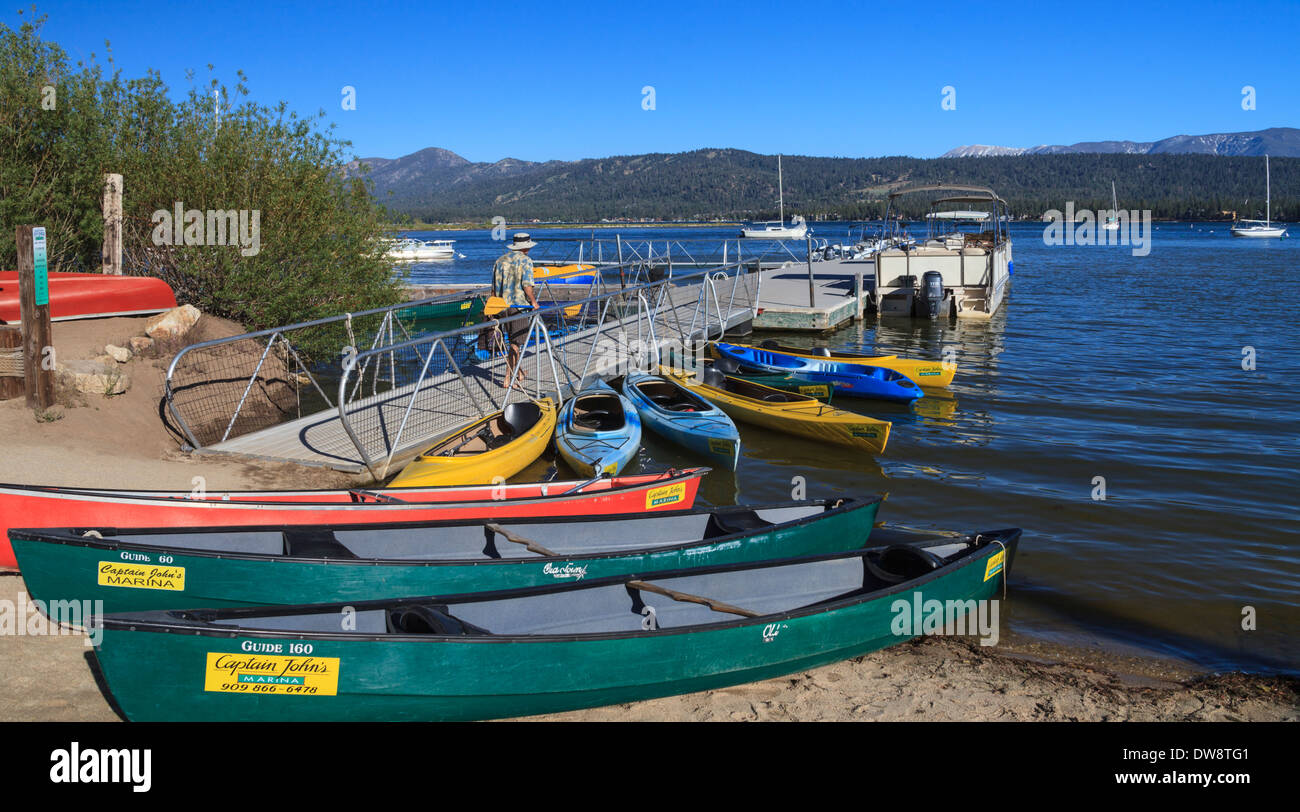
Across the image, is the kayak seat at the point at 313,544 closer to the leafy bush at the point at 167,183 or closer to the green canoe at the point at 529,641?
the green canoe at the point at 529,641

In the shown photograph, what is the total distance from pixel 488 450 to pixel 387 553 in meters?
3.65

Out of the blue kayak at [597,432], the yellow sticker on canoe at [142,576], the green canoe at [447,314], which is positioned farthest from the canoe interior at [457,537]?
the green canoe at [447,314]

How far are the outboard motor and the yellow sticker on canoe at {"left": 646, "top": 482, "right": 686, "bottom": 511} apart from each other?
20.4 m

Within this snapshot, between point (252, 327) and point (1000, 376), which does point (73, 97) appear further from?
point (1000, 376)

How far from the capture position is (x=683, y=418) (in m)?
13.4

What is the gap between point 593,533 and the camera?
8078mm

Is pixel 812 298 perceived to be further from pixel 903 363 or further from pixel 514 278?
pixel 514 278

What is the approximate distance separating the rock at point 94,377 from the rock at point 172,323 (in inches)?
55.2

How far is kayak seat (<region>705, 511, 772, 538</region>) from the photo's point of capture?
8.24 metres

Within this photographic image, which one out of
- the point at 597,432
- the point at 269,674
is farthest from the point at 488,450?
the point at 269,674

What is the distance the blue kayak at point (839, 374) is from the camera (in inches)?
660

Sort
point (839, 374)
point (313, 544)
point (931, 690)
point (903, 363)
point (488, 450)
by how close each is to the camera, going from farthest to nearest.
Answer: point (903, 363) → point (839, 374) → point (488, 450) → point (313, 544) → point (931, 690)

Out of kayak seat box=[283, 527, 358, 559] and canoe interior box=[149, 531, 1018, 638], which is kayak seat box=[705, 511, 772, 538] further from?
kayak seat box=[283, 527, 358, 559]

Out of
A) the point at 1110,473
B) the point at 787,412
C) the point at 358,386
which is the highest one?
the point at 358,386
